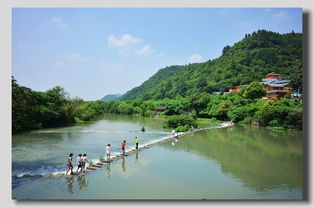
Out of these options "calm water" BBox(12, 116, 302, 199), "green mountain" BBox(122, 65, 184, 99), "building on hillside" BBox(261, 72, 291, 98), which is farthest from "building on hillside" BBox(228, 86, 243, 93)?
"calm water" BBox(12, 116, 302, 199)

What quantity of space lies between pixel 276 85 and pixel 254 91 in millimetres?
6209

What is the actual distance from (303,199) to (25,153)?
10772 millimetres

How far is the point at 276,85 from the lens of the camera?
21.5 metres

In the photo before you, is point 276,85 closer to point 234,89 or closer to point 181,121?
point 181,121

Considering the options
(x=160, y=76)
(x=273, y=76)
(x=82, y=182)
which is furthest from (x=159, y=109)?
(x=82, y=182)

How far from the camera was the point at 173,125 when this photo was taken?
2341 centimetres

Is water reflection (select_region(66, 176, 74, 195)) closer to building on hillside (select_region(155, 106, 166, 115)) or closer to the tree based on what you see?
the tree

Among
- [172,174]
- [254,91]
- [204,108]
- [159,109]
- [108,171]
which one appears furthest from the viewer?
[159,109]

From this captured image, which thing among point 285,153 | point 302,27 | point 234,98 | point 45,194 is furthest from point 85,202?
point 234,98

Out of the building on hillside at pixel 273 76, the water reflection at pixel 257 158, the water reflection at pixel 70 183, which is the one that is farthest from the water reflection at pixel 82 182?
the building on hillside at pixel 273 76

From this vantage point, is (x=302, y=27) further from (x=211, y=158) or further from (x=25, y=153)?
(x=25, y=153)

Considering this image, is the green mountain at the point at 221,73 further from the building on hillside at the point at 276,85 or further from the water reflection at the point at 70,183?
the water reflection at the point at 70,183

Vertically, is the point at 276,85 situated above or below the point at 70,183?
above

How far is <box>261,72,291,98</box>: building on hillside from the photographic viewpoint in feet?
62.8
